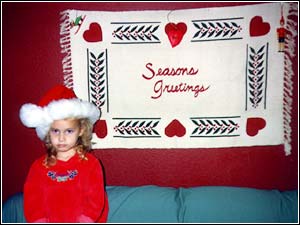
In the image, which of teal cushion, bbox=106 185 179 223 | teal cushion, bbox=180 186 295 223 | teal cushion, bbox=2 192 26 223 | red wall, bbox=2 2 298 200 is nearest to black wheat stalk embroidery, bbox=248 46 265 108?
red wall, bbox=2 2 298 200

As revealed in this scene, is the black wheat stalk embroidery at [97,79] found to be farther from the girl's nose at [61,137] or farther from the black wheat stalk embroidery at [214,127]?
the black wheat stalk embroidery at [214,127]

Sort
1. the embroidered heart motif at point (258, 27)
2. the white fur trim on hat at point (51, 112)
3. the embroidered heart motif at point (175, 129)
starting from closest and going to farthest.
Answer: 1. the white fur trim on hat at point (51, 112)
2. the embroidered heart motif at point (258, 27)
3. the embroidered heart motif at point (175, 129)

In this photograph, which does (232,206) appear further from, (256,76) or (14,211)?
(14,211)

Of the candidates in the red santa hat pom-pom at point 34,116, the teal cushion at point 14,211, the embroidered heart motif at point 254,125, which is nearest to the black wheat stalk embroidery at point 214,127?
the embroidered heart motif at point 254,125

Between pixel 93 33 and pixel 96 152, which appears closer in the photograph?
pixel 93 33

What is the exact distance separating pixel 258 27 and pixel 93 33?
3.28ft

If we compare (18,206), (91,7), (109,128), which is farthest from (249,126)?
(18,206)

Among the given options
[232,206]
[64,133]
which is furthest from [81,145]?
[232,206]

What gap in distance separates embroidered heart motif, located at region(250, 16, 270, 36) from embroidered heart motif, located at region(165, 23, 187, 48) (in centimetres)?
40

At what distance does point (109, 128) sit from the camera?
1689 millimetres

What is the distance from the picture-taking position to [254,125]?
1646mm

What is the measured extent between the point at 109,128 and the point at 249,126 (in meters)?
0.89

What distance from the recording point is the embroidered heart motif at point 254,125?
64.5 inches

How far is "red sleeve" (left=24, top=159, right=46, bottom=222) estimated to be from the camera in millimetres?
1407
